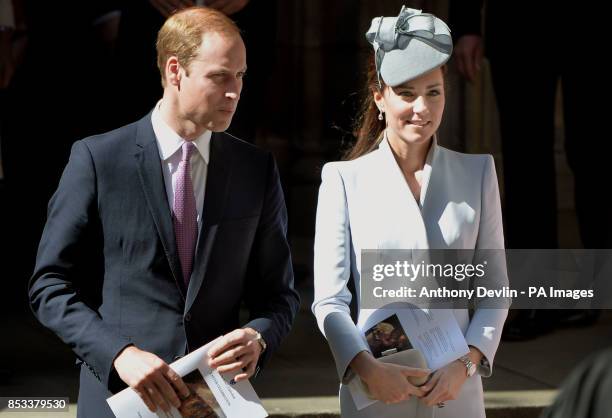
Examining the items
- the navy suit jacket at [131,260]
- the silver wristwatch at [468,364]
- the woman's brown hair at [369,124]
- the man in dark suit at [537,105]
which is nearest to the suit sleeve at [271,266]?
the navy suit jacket at [131,260]

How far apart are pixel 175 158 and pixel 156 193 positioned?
0.13 metres

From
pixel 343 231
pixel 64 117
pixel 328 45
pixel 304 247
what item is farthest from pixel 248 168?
pixel 328 45

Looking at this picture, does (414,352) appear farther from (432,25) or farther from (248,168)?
(432,25)

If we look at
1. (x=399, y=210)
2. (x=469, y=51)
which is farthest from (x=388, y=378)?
(x=469, y=51)

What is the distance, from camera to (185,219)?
3537mm

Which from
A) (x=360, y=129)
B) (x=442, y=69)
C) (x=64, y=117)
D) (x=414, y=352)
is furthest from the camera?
(x=64, y=117)

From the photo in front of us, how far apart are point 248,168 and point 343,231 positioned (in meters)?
0.32

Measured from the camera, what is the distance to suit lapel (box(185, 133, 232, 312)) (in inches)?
138

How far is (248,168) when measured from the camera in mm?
3662

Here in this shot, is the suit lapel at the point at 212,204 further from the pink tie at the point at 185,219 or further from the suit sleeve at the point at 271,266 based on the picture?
the suit sleeve at the point at 271,266

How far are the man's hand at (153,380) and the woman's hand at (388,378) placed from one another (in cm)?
51

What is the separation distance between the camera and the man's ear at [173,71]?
11.6 ft

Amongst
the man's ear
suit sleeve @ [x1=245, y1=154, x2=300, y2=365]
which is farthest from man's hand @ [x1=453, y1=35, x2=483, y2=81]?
the man's ear

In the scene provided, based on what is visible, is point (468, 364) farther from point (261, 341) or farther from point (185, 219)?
point (185, 219)
